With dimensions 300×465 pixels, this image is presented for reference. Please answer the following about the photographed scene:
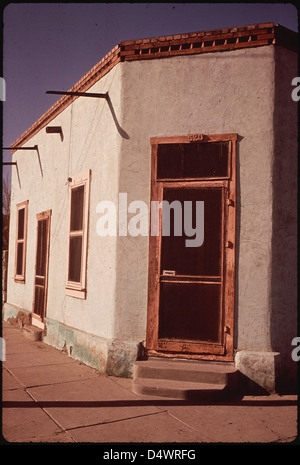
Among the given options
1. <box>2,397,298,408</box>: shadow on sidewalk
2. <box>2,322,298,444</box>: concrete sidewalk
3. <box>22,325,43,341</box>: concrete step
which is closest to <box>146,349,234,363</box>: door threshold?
<box>2,322,298,444</box>: concrete sidewalk

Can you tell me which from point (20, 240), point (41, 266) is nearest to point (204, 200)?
point (41, 266)

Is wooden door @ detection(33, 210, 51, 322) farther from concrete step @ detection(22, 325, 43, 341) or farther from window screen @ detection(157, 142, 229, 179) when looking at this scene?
window screen @ detection(157, 142, 229, 179)

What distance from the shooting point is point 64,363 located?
641cm

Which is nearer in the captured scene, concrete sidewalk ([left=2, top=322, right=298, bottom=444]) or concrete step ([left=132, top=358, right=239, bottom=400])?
concrete sidewalk ([left=2, top=322, right=298, bottom=444])

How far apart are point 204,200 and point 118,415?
2.91 m

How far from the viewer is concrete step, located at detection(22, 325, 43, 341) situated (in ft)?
27.2

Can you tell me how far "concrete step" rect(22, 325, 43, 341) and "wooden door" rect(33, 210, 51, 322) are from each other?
0.71 feet

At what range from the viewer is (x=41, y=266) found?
29.5 feet

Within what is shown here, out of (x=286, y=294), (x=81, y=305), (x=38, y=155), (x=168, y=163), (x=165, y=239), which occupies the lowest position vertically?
(x=81, y=305)

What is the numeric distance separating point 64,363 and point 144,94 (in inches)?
169

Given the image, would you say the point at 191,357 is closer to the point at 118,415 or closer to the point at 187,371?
the point at 187,371

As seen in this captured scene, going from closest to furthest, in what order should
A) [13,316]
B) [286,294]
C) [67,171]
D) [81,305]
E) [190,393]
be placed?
1. [190,393]
2. [286,294]
3. [81,305]
4. [67,171]
5. [13,316]

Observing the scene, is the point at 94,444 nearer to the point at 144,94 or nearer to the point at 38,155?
the point at 144,94

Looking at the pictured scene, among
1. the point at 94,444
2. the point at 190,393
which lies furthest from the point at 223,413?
the point at 94,444
